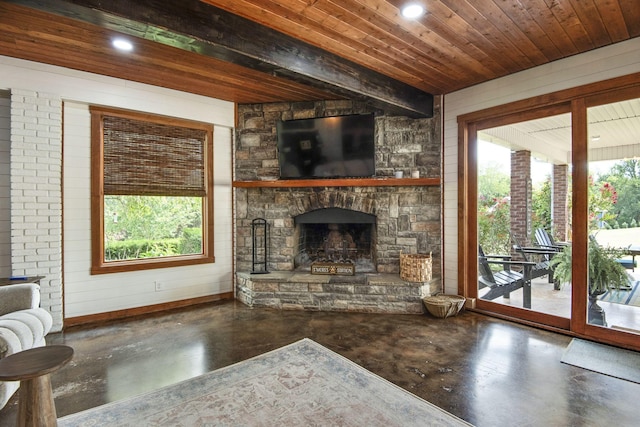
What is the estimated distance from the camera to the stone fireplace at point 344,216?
420 cm

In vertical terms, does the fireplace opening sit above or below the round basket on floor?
above

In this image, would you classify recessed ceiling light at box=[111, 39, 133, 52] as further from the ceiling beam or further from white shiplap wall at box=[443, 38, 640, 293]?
white shiplap wall at box=[443, 38, 640, 293]

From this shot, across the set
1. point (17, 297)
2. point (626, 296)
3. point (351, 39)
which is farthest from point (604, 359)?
point (17, 297)

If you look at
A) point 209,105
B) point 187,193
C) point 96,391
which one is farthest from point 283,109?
point 96,391

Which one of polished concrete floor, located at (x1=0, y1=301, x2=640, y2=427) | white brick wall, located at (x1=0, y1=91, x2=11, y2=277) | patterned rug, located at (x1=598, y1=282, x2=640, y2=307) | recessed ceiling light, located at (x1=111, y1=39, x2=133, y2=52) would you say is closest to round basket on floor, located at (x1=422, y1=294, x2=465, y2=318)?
polished concrete floor, located at (x1=0, y1=301, x2=640, y2=427)

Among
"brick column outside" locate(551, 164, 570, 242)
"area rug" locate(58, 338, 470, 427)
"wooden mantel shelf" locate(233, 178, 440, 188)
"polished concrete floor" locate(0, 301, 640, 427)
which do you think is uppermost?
"wooden mantel shelf" locate(233, 178, 440, 188)

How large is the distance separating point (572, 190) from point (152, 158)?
5.00 metres

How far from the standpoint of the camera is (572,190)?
337 cm

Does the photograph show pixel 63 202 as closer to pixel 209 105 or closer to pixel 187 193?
pixel 187 193

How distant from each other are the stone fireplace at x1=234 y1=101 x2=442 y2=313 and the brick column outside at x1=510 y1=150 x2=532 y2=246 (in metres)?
0.89

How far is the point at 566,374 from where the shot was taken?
254 centimetres

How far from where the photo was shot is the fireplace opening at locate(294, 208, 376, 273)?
15.5ft

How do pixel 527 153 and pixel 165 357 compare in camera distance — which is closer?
pixel 165 357

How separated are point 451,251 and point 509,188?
3.52 feet
